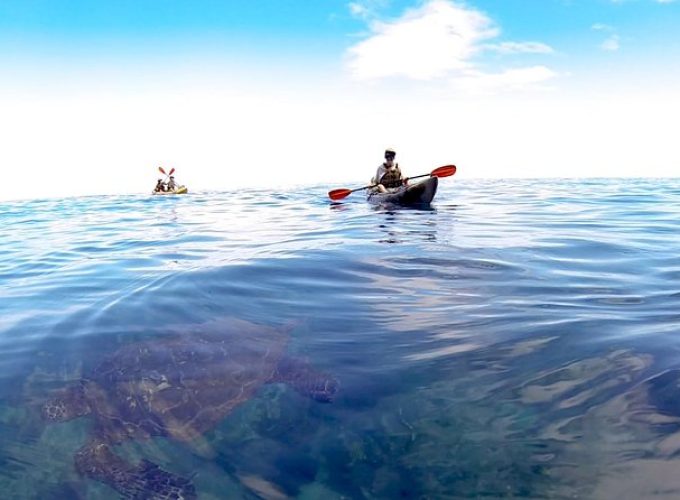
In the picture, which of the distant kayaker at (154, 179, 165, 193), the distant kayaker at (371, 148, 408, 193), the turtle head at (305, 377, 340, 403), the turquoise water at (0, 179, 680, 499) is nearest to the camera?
the turquoise water at (0, 179, 680, 499)

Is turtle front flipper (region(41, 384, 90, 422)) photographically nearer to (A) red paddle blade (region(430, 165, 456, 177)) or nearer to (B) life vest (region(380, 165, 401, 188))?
(A) red paddle blade (region(430, 165, 456, 177))

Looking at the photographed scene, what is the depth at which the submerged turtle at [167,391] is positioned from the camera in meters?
2.89

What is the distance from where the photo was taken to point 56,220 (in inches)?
654

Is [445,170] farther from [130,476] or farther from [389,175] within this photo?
[130,476]

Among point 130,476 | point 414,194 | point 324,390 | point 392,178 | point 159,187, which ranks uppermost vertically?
point 159,187

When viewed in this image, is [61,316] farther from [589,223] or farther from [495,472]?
[589,223]

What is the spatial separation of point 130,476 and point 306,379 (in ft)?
4.43

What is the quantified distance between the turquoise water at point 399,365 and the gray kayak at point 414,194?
7.59m

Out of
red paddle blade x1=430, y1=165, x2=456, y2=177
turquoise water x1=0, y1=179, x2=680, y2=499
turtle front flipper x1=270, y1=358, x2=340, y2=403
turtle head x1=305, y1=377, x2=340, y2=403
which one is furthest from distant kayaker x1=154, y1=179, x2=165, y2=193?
turtle head x1=305, y1=377, x2=340, y2=403

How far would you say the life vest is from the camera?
17.3m

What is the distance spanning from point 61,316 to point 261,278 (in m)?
2.40

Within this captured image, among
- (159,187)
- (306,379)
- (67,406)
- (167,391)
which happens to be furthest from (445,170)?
(159,187)

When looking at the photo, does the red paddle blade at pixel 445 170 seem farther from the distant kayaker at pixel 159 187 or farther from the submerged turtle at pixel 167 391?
the distant kayaker at pixel 159 187

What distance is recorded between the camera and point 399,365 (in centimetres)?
361
